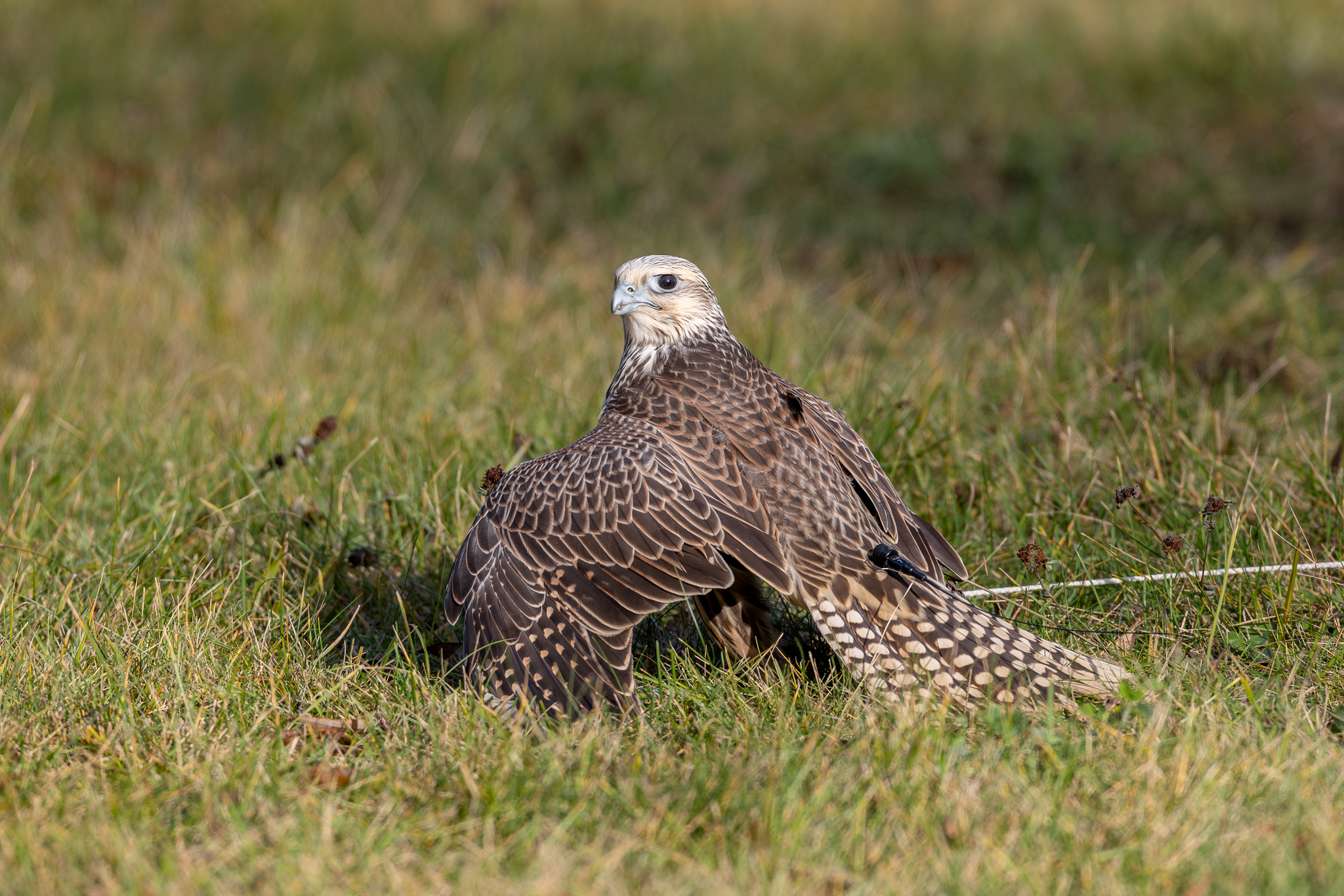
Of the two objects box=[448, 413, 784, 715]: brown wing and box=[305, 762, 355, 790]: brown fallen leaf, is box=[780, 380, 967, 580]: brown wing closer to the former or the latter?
box=[448, 413, 784, 715]: brown wing

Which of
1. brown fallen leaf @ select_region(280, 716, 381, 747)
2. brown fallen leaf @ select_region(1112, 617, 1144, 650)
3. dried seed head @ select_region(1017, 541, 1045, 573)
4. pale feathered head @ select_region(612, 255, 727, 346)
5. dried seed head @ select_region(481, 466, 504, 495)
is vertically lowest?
brown fallen leaf @ select_region(1112, 617, 1144, 650)

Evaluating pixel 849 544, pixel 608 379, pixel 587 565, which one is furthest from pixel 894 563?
→ pixel 608 379

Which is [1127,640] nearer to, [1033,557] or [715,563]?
[1033,557]

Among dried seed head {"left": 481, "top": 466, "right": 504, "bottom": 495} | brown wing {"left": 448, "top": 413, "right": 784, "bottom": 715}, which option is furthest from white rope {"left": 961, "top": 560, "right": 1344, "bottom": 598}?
dried seed head {"left": 481, "top": 466, "right": 504, "bottom": 495}

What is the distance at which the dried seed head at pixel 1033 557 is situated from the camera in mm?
4078

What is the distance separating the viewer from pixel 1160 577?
402 cm

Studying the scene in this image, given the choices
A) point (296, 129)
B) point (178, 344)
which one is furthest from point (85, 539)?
point (296, 129)

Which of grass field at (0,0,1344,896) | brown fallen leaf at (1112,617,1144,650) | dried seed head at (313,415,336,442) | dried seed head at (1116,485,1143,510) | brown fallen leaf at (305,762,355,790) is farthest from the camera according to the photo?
dried seed head at (313,415,336,442)

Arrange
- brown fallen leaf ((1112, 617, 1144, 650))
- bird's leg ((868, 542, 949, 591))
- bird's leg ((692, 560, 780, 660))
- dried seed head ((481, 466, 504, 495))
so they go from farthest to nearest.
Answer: dried seed head ((481, 466, 504, 495))
bird's leg ((692, 560, 780, 660))
brown fallen leaf ((1112, 617, 1144, 650))
bird's leg ((868, 542, 949, 591))

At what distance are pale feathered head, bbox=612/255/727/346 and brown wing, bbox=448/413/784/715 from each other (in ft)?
2.25

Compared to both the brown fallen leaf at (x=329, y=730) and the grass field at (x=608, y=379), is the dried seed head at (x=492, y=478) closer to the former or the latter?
the grass field at (x=608, y=379)

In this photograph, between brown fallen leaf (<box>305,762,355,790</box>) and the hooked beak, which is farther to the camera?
the hooked beak

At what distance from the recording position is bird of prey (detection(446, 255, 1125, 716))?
11.7 feet

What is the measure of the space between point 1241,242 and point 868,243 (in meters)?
2.17
